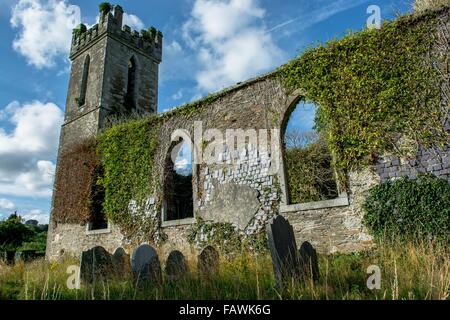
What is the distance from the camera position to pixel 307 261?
4.07m

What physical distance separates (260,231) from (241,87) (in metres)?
4.31

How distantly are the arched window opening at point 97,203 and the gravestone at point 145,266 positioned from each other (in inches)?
342

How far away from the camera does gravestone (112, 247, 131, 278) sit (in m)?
4.82

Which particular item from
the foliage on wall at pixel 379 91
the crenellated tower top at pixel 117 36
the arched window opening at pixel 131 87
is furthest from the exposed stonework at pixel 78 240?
the crenellated tower top at pixel 117 36

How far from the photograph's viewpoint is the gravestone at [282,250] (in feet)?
11.9

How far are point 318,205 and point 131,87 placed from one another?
42.3 ft

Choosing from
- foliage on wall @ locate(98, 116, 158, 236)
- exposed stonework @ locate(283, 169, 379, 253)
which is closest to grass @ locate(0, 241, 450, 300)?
exposed stonework @ locate(283, 169, 379, 253)

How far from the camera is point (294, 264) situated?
152 inches

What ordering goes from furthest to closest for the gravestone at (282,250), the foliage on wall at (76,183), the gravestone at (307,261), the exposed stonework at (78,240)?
1. the foliage on wall at (76,183)
2. the exposed stonework at (78,240)
3. the gravestone at (307,261)
4. the gravestone at (282,250)

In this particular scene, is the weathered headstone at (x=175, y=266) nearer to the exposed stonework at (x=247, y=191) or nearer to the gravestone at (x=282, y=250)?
the gravestone at (x=282, y=250)

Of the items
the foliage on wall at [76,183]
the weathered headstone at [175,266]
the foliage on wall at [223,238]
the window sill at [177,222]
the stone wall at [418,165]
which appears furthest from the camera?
the foliage on wall at [76,183]

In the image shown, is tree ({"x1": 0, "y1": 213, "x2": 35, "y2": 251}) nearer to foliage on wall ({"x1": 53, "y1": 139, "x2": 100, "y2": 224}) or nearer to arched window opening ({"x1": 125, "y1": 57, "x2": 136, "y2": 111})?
foliage on wall ({"x1": 53, "y1": 139, "x2": 100, "y2": 224})

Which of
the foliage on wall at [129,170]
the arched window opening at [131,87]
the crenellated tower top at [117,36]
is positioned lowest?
the foliage on wall at [129,170]

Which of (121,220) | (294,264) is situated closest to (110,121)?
(121,220)
